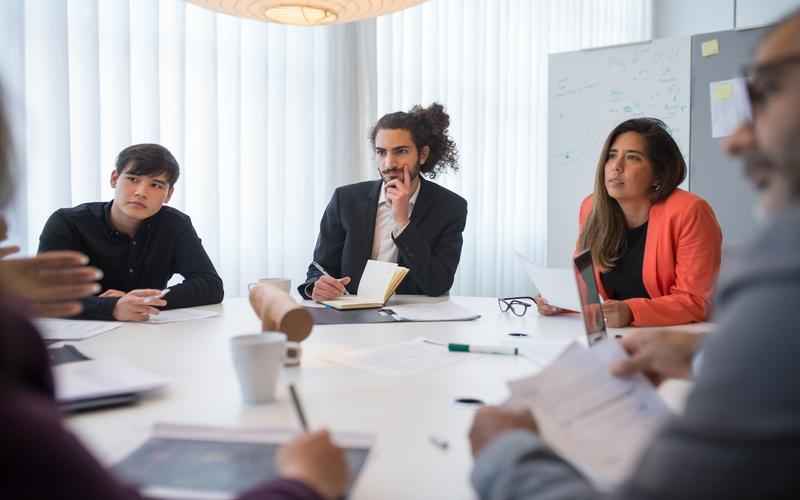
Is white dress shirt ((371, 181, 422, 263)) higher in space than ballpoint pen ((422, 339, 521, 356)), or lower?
higher

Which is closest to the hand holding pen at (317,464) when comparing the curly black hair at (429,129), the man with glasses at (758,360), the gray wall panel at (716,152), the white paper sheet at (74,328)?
the man with glasses at (758,360)

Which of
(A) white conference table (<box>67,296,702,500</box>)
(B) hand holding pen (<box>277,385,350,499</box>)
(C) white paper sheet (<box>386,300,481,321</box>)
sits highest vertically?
(B) hand holding pen (<box>277,385,350,499</box>)

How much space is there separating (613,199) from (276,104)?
1719mm

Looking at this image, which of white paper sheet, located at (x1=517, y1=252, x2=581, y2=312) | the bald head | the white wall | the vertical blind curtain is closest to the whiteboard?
the vertical blind curtain

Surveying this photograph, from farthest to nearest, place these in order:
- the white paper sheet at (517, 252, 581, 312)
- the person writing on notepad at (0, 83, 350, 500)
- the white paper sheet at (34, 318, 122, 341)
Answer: the white paper sheet at (517, 252, 581, 312) < the white paper sheet at (34, 318, 122, 341) < the person writing on notepad at (0, 83, 350, 500)

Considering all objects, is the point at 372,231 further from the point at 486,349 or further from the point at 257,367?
the point at 257,367

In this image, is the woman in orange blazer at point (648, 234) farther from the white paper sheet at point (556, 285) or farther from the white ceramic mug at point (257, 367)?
the white ceramic mug at point (257, 367)

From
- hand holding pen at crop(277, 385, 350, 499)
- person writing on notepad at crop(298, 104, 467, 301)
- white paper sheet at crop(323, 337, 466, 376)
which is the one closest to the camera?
hand holding pen at crop(277, 385, 350, 499)

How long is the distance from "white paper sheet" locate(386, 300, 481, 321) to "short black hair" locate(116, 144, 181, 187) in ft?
2.98

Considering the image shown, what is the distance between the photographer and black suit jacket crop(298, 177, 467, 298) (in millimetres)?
2395

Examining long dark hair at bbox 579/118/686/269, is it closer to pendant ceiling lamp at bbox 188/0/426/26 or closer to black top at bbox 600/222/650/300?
black top at bbox 600/222/650/300

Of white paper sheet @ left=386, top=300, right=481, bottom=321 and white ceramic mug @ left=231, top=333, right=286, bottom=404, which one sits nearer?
white ceramic mug @ left=231, top=333, right=286, bottom=404

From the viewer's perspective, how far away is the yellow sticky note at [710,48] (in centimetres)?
347

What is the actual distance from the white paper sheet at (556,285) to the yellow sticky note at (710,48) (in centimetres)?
238
